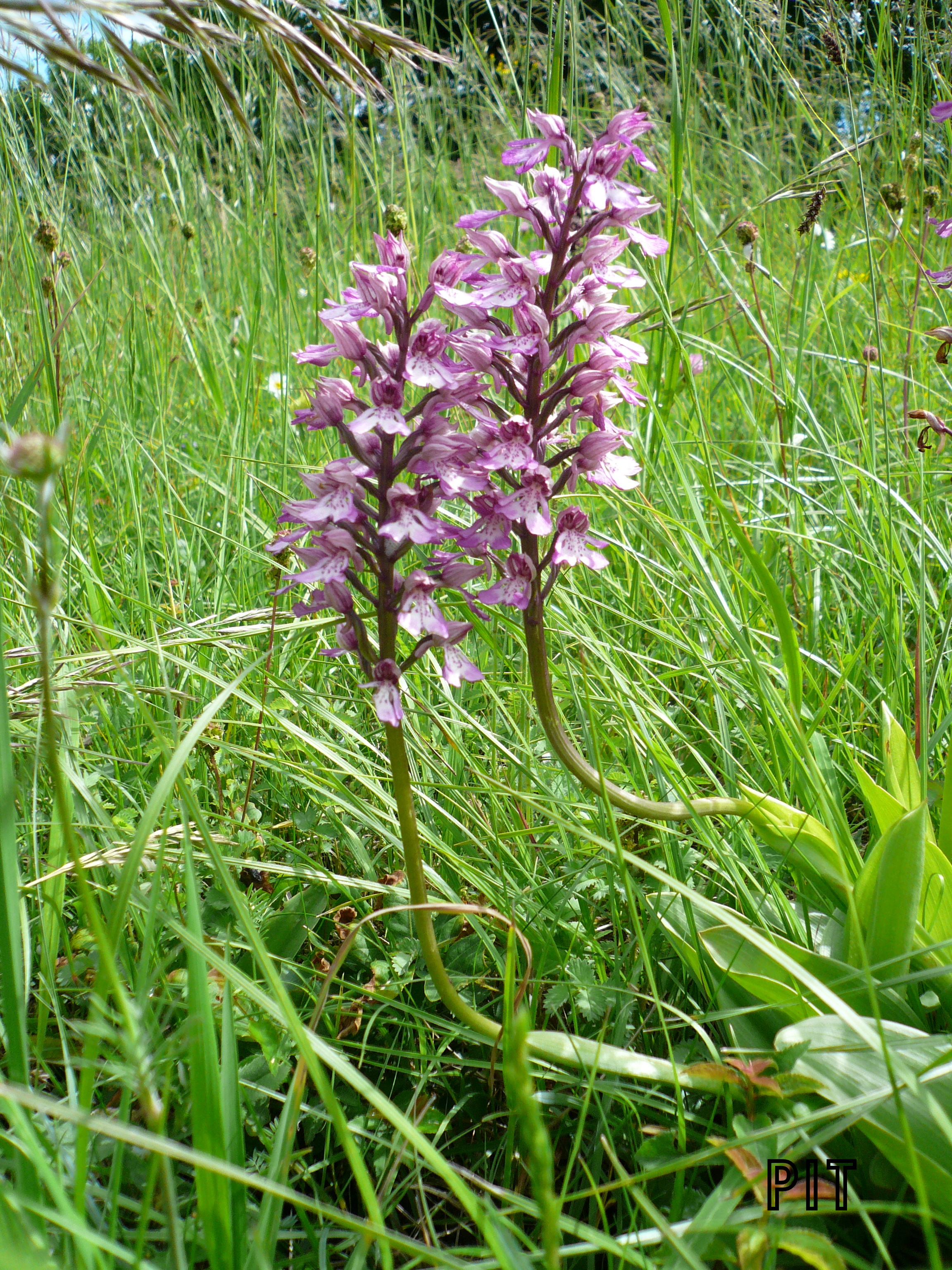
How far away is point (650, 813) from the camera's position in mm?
1200

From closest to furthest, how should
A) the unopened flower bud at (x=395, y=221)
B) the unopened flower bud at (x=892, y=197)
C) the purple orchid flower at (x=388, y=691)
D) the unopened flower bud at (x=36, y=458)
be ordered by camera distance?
the unopened flower bud at (x=36, y=458)
the purple orchid flower at (x=388, y=691)
the unopened flower bud at (x=395, y=221)
the unopened flower bud at (x=892, y=197)

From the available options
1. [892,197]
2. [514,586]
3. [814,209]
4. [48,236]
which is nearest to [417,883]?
[514,586]

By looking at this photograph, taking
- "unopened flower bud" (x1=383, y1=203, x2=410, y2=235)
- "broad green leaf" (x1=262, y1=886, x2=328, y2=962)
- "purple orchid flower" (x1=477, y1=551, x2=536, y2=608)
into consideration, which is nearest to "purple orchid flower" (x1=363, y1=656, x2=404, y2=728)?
"purple orchid flower" (x1=477, y1=551, x2=536, y2=608)

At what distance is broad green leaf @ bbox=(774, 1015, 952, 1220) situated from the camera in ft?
2.72

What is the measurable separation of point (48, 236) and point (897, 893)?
214cm

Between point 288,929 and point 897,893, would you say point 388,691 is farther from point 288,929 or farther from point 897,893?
point 897,893

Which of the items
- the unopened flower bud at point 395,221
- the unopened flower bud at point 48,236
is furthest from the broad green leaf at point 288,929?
the unopened flower bud at point 48,236

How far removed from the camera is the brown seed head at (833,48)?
6.74ft

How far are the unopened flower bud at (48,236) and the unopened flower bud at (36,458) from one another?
1.79 metres

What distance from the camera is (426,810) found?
1492 mm

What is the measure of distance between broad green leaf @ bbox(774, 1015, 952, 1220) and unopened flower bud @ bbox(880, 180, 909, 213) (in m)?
2.13

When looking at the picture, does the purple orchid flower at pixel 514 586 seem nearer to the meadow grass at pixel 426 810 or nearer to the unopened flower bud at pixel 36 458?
the meadow grass at pixel 426 810

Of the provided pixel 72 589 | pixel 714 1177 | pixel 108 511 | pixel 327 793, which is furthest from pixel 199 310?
pixel 714 1177

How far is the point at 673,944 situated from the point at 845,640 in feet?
3.39
